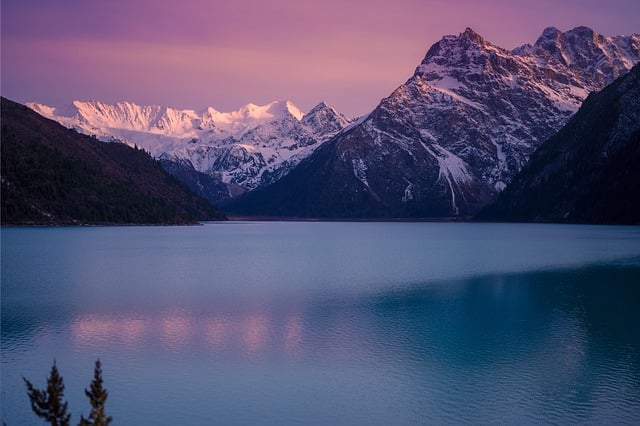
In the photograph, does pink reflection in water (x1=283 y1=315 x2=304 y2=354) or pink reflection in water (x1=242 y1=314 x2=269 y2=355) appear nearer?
pink reflection in water (x1=283 y1=315 x2=304 y2=354)

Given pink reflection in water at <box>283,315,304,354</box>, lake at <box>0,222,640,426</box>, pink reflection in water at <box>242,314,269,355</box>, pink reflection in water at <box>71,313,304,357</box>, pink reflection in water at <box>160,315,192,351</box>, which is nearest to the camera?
lake at <box>0,222,640,426</box>

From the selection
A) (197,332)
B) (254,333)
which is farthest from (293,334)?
(197,332)

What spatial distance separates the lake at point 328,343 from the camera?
36.1 metres

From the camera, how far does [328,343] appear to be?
4966 cm

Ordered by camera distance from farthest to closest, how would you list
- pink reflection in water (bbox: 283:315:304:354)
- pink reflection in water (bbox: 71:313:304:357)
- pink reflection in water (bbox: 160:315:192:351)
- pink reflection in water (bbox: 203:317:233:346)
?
1. pink reflection in water (bbox: 203:317:233:346)
2. pink reflection in water (bbox: 160:315:192:351)
3. pink reflection in water (bbox: 71:313:304:357)
4. pink reflection in water (bbox: 283:315:304:354)

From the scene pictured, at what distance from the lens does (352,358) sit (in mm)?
45469

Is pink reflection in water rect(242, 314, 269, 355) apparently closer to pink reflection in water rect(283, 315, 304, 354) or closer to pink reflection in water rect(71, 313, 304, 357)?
pink reflection in water rect(71, 313, 304, 357)

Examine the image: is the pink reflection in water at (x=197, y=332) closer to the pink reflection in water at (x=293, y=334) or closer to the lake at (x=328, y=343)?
the pink reflection in water at (x=293, y=334)

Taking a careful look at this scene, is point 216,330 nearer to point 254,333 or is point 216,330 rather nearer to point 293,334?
point 254,333

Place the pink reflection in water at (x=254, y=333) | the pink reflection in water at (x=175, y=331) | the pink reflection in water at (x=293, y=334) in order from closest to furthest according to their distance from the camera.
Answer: the pink reflection in water at (x=293, y=334)
the pink reflection in water at (x=254, y=333)
the pink reflection in water at (x=175, y=331)

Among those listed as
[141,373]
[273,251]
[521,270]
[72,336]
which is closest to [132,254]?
[273,251]

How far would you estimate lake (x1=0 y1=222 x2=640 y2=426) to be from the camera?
118ft

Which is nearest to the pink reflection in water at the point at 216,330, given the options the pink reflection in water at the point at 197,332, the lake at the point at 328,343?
the pink reflection in water at the point at 197,332

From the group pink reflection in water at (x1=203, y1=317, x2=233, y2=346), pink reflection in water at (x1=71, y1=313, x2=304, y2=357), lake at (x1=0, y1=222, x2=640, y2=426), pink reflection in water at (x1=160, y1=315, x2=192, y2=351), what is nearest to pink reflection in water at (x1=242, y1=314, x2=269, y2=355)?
pink reflection in water at (x1=71, y1=313, x2=304, y2=357)
